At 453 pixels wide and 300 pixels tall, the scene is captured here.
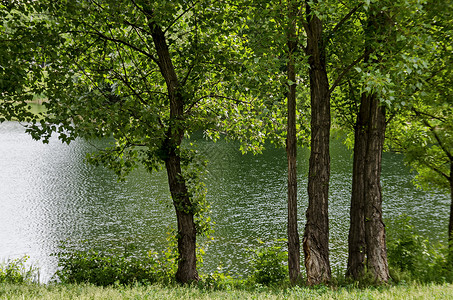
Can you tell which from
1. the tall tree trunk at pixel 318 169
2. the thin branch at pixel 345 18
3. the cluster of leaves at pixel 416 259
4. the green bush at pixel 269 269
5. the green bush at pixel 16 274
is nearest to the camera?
the thin branch at pixel 345 18

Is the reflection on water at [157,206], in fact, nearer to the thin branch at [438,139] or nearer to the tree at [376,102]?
the tree at [376,102]

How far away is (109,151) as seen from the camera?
10156mm

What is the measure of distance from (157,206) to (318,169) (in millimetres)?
21822

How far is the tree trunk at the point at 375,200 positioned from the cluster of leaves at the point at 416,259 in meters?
1.08

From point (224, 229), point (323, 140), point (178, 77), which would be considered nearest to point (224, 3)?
point (178, 77)

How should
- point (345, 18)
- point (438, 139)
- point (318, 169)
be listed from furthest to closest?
point (438, 139) < point (318, 169) < point (345, 18)

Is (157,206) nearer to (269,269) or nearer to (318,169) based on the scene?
(269,269)

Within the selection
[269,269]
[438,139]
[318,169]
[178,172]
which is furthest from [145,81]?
[438,139]

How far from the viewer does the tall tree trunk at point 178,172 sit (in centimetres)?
995

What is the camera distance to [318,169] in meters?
9.04

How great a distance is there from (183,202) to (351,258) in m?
4.88

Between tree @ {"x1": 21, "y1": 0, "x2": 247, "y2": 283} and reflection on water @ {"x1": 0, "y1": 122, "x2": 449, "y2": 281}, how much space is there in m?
4.59

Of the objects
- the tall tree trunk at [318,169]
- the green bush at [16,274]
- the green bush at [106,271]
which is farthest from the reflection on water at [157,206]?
the tall tree trunk at [318,169]

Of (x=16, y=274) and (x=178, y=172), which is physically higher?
(x=178, y=172)
